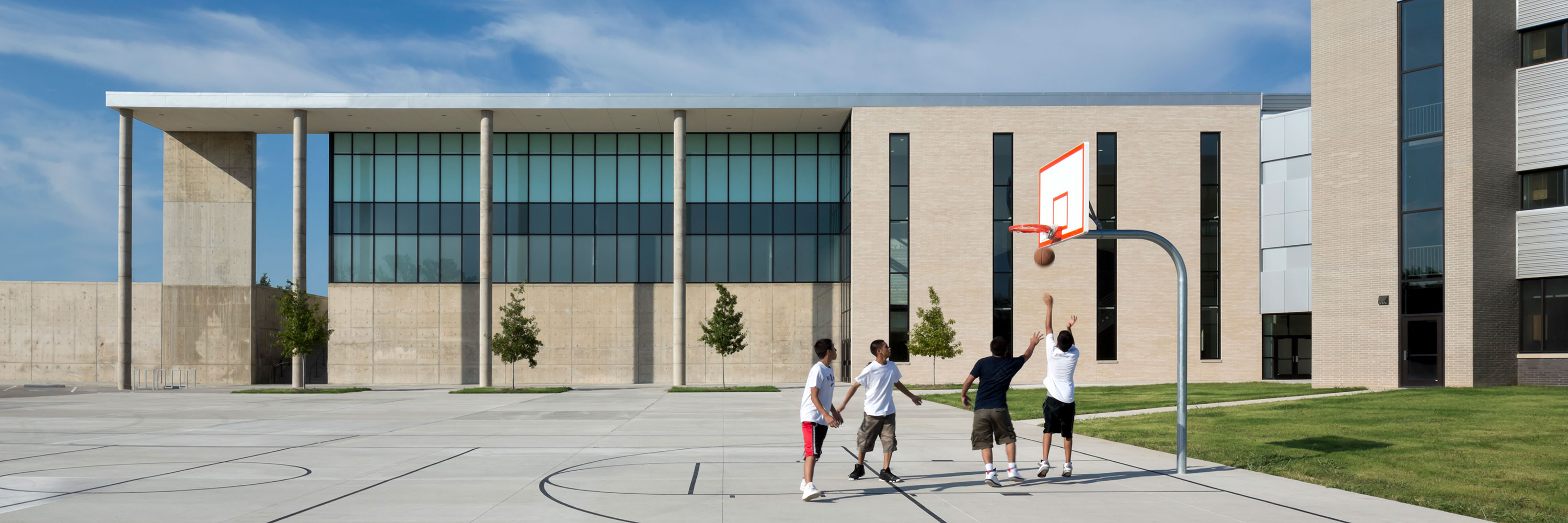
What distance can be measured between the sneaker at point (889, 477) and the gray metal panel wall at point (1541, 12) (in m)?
28.0

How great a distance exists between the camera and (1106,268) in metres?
41.7

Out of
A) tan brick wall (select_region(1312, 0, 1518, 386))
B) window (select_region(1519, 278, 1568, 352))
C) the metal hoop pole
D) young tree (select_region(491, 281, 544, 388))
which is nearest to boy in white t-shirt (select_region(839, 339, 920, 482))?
the metal hoop pole

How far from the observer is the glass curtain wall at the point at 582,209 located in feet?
149

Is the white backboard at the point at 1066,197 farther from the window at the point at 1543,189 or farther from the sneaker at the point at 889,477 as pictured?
the window at the point at 1543,189

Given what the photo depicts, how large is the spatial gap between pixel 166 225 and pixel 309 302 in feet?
24.9

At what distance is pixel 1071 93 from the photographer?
138 ft

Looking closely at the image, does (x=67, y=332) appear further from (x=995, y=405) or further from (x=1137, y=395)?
(x=995, y=405)

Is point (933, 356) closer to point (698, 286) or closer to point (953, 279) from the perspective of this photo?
point (953, 279)

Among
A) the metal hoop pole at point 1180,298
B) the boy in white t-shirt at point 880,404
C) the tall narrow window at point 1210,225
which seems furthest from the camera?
the tall narrow window at point 1210,225

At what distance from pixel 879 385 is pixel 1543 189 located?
27294 mm

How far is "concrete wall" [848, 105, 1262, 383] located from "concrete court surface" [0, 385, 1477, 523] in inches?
828

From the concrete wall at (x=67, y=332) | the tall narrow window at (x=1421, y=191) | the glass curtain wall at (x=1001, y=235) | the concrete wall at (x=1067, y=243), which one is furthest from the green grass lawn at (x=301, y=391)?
the tall narrow window at (x=1421, y=191)

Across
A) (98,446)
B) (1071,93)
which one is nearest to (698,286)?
(1071,93)

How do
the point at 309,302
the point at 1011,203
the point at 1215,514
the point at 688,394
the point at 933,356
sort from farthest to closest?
the point at 309,302 < the point at 1011,203 < the point at 933,356 < the point at 688,394 < the point at 1215,514
